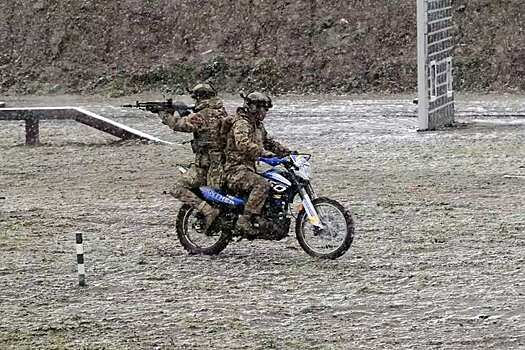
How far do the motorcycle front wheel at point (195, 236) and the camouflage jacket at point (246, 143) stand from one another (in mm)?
669

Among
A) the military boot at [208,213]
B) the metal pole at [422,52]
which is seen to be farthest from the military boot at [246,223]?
the metal pole at [422,52]

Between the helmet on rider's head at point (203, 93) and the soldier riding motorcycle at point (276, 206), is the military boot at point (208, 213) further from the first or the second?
the helmet on rider's head at point (203, 93)

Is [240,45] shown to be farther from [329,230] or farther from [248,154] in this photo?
[329,230]

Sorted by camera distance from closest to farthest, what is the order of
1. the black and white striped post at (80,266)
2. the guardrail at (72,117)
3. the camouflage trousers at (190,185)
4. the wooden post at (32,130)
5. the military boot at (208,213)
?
the black and white striped post at (80,266)
the military boot at (208,213)
the camouflage trousers at (190,185)
the guardrail at (72,117)
the wooden post at (32,130)

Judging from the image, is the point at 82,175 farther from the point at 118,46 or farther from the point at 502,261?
the point at 118,46

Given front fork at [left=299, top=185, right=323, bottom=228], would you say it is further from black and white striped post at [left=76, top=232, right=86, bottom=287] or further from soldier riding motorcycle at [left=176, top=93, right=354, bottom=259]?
black and white striped post at [left=76, top=232, right=86, bottom=287]

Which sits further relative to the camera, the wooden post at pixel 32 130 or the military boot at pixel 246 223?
the wooden post at pixel 32 130

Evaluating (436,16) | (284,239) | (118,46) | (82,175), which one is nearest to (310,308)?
(284,239)

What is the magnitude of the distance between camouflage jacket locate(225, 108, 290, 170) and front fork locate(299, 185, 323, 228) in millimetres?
403

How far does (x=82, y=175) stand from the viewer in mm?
17781

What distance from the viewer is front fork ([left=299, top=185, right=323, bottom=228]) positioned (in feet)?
35.8

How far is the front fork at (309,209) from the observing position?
35.8ft

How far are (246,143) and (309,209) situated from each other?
0.83m

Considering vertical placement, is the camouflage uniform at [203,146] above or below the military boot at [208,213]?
above
